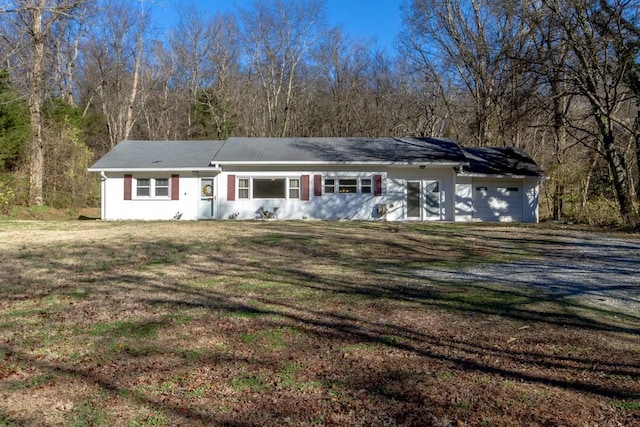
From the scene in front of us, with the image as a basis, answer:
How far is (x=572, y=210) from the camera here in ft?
65.0

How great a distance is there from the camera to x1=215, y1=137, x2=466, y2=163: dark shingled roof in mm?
19672

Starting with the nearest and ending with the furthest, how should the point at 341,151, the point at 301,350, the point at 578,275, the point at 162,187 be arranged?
1. the point at 301,350
2. the point at 578,275
3. the point at 162,187
4. the point at 341,151

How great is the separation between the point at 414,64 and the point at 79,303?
28897 mm

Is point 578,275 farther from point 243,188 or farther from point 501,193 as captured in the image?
point 243,188

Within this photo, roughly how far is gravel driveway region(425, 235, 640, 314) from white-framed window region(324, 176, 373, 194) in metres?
9.86

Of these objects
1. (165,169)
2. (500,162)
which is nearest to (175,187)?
(165,169)

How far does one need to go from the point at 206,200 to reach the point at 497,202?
39.2ft

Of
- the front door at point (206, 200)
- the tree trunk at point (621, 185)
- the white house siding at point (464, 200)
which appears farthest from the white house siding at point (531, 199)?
the front door at point (206, 200)

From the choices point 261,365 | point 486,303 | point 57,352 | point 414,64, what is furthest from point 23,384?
point 414,64

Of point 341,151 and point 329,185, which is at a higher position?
point 341,151

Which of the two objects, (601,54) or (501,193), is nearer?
(601,54)

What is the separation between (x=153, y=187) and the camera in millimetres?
19969

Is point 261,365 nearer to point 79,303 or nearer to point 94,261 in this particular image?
point 79,303

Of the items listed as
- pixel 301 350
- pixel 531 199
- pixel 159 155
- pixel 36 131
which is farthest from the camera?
pixel 36 131
